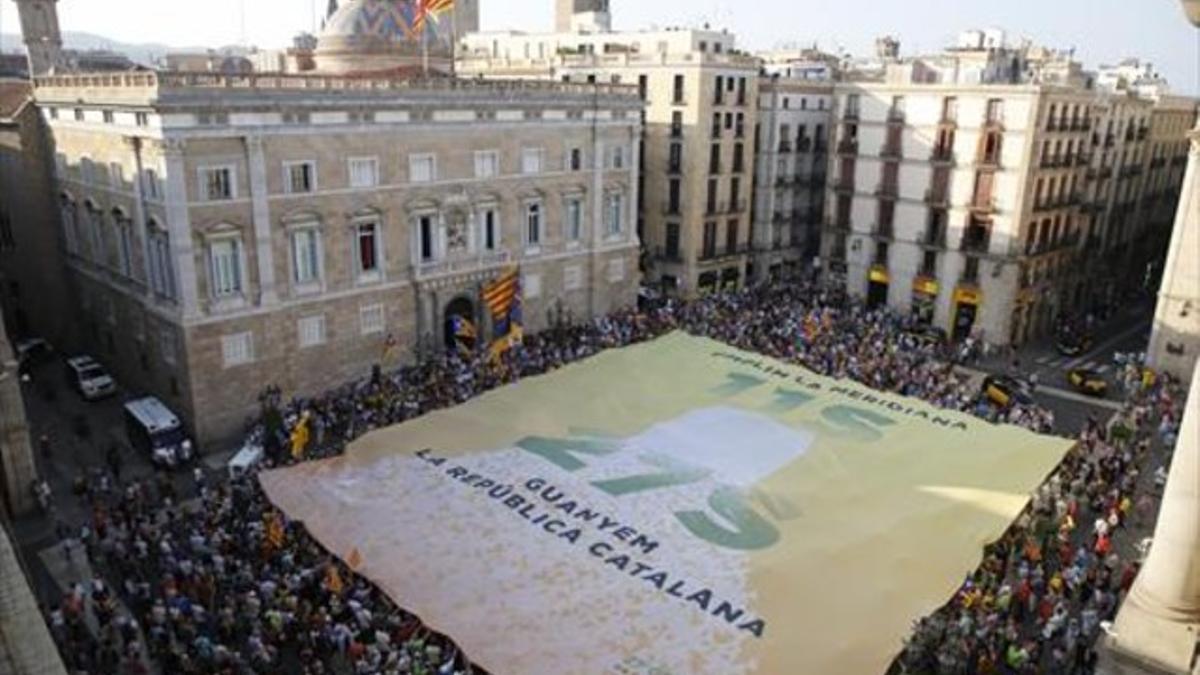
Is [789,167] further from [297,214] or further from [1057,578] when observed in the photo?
[1057,578]

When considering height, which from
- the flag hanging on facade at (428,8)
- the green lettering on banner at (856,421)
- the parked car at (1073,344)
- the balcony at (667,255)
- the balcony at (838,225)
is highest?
the flag hanging on facade at (428,8)

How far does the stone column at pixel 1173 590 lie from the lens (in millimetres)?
18094

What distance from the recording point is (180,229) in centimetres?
3575

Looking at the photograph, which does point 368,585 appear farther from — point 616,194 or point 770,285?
point 770,285

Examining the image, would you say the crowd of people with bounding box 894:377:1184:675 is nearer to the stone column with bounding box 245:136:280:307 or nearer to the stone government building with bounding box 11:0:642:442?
the stone government building with bounding box 11:0:642:442

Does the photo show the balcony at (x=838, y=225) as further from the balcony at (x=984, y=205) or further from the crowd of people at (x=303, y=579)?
the crowd of people at (x=303, y=579)

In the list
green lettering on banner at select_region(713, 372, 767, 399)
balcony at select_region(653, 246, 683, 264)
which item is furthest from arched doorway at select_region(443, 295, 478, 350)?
balcony at select_region(653, 246, 683, 264)

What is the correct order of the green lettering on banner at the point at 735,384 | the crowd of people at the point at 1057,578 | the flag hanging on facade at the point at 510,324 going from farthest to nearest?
1. the flag hanging on facade at the point at 510,324
2. the green lettering on banner at the point at 735,384
3. the crowd of people at the point at 1057,578

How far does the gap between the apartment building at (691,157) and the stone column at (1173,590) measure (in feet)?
140

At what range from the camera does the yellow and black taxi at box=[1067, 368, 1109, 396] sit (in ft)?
153

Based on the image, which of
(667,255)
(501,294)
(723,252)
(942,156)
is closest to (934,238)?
(942,156)

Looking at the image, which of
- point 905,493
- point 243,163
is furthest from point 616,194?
point 905,493

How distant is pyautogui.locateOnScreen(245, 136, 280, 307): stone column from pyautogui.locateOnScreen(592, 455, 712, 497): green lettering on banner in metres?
17.1

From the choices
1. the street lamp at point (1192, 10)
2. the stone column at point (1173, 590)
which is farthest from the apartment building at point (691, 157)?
the street lamp at point (1192, 10)
